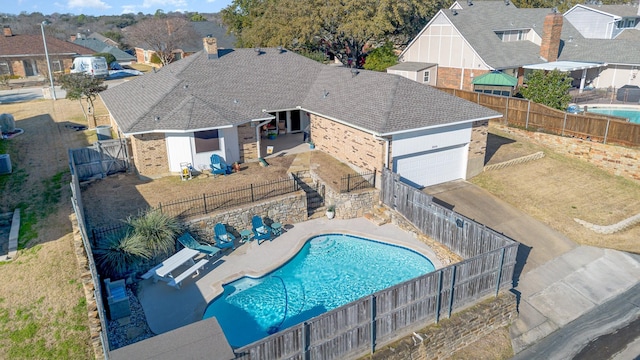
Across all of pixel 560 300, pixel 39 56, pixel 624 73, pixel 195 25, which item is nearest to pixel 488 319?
pixel 560 300

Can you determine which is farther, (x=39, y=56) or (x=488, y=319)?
(x=39, y=56)

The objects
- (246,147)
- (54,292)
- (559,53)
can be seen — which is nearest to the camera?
(54,292)

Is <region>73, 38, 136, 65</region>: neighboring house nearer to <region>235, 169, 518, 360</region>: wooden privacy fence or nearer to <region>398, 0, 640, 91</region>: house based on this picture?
<region>398, 0, 640, 91</region>: house

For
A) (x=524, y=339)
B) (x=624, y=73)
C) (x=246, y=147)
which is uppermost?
(x=624, y=73)

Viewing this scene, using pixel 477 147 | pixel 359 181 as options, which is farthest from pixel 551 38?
pixel 359 181

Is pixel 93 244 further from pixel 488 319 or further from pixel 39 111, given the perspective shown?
pixel 39 111

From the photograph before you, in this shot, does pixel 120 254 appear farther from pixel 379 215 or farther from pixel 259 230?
pixel 379 215

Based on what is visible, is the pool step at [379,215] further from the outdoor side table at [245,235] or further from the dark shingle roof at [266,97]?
the outdoor side table at [245,235]

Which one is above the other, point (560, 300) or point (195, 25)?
point (195, 25)
